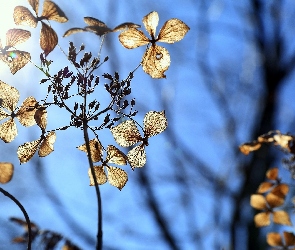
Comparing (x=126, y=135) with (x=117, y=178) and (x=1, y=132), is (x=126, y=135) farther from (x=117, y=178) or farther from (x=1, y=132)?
(x=1, y=132)

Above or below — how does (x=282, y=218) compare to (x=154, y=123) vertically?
below

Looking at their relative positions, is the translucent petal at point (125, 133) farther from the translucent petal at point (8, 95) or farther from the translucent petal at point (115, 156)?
the translucent petal at point (8, 95)

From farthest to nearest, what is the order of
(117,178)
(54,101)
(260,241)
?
1. (260,241)
2. (117,178)
3. (54,101)

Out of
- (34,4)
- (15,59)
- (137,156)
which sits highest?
(34,4)

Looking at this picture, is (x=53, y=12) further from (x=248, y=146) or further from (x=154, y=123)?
(x=248, y=146)

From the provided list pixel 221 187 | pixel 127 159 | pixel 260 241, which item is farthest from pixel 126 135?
pixel 221 187

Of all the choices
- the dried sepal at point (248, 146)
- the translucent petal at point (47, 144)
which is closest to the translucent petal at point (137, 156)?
the translucent petal at point (47, 144)

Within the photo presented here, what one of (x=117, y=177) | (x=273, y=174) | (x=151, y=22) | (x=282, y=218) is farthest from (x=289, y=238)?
(x=151, y=22)
